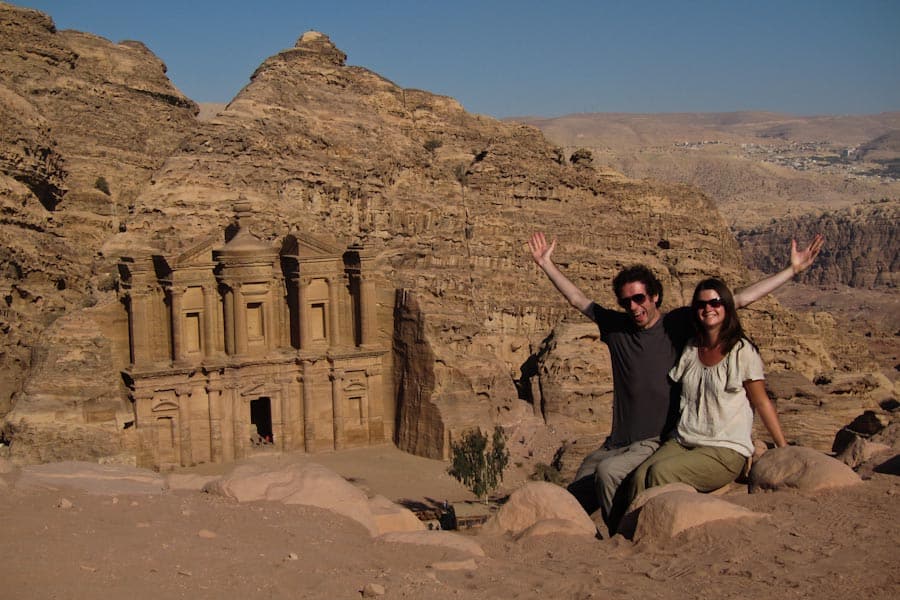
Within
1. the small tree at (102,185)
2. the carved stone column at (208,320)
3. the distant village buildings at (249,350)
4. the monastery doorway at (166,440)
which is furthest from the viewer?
the small tree at (102,185)

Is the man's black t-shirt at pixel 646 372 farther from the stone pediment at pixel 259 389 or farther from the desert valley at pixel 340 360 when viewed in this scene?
the stone pediment at pixel 259 389

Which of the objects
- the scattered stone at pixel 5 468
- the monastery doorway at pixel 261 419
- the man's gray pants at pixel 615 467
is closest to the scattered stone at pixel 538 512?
the man's gray pants at pixel 615 467

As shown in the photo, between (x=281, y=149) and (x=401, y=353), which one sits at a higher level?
(x=281, y=149)

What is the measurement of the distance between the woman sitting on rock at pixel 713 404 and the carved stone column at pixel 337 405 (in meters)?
20.4

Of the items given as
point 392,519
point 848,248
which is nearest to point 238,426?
point 392,519

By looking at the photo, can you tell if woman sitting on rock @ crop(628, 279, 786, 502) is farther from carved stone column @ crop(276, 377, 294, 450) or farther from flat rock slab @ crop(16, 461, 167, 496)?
carved stone column @ crop(276, 377, 294, 450)

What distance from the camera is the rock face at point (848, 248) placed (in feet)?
376

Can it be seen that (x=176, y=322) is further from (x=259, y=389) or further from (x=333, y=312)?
(x=333, y=312)

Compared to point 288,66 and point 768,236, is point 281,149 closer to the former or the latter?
point 288,66

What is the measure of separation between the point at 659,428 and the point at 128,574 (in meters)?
5.10

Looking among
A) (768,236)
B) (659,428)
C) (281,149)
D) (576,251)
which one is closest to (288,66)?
(281,149)

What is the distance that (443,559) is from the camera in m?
9.48

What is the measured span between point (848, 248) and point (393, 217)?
3385 inches

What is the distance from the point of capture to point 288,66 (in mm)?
52969
